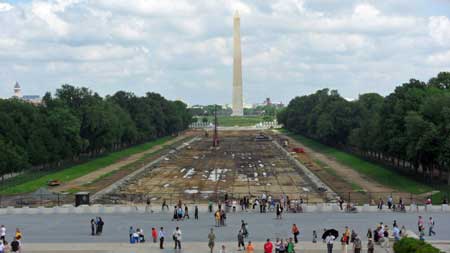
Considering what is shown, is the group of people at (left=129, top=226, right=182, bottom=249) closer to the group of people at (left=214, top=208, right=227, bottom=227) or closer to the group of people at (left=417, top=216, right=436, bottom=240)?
the group of people at (left=214, top=208, right=227, bottom=227)

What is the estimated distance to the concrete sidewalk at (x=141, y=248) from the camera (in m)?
34.9

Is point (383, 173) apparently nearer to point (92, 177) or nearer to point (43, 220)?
point (92, 177)

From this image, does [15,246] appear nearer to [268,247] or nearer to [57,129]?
[268,247]

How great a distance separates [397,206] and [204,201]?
1770 centimetres

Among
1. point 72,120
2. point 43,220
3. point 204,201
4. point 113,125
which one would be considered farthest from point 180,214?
point 113,125

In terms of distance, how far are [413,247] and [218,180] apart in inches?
1983

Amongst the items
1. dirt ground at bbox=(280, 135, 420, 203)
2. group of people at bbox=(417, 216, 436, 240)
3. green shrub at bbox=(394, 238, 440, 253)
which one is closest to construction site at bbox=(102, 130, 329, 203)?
dirt ground at bbox=(280, 135, 420, 203)

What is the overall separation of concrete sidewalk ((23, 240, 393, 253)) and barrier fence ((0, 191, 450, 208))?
18913 millimetres

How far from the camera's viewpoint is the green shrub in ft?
91.2

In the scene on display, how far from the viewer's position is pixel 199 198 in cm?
6162

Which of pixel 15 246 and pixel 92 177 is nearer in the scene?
pixel 15 246

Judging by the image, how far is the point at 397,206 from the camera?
4928 cm

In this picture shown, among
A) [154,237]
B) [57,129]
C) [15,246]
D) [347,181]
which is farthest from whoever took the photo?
[57,129]

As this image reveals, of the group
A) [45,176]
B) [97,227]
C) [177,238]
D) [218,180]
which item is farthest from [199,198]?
[45,176]
